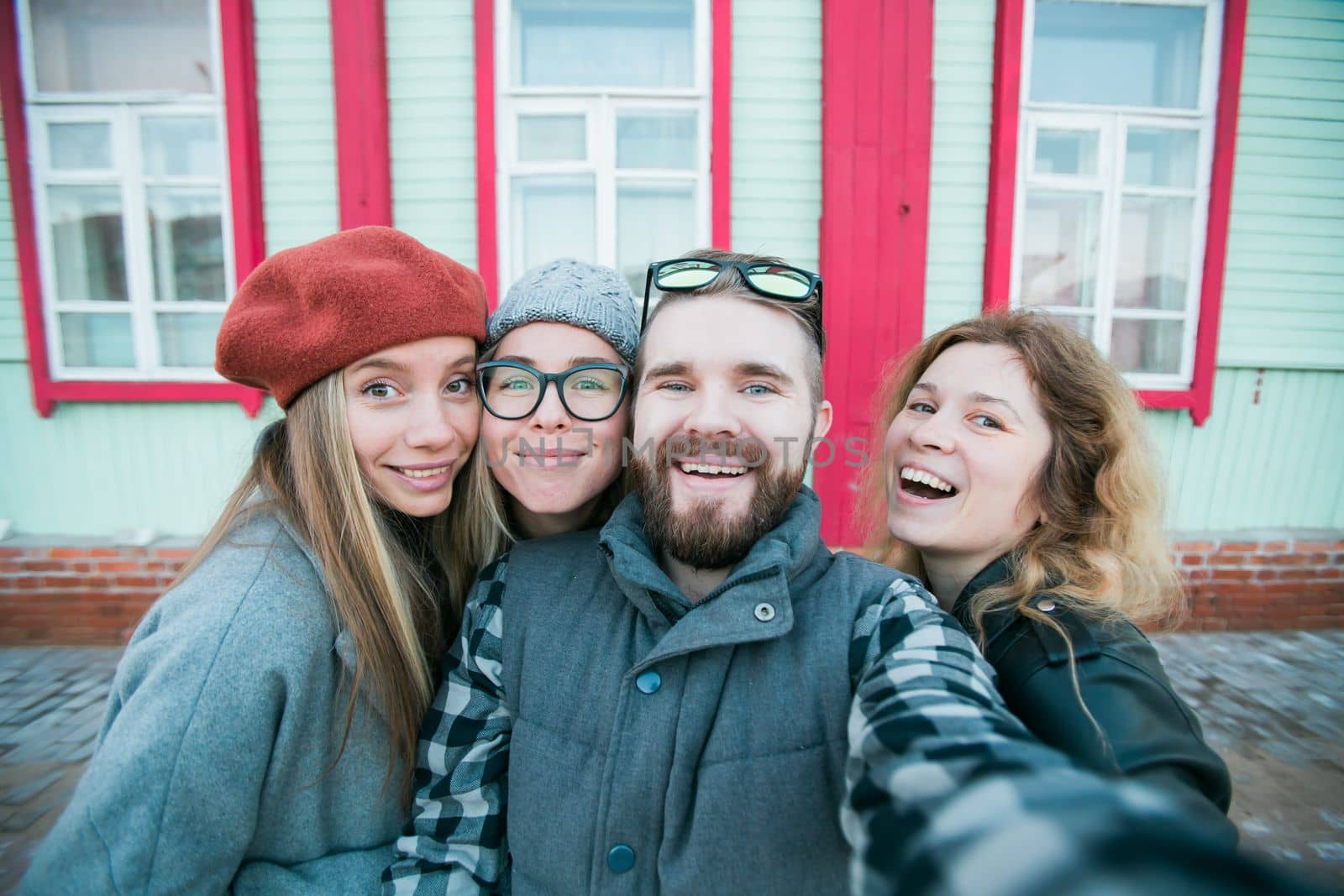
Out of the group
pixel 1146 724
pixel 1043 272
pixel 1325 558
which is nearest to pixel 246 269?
pixel 1146 724

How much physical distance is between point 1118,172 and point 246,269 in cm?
579

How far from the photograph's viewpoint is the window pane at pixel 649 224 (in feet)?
13.6

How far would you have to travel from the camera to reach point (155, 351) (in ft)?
13.4

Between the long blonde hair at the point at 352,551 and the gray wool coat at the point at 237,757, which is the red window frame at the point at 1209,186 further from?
the gray wool coat at the point at 237,757

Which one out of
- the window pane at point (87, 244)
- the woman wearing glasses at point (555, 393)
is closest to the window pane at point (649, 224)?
the woman wearing glasses at point (555, 393)

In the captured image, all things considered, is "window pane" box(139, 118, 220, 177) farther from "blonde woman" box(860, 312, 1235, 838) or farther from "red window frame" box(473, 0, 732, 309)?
"blonde woman" box(860, 312, 1235, 838)

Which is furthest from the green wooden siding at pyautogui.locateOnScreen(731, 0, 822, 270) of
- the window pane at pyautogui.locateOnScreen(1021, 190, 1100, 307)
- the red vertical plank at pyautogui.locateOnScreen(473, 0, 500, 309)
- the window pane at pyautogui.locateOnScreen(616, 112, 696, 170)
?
the window pane at pyautogui.locateOnScreen(1021, 190, 1100, 307)

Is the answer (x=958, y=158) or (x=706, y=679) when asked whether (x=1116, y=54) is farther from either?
(x=706, y=679)


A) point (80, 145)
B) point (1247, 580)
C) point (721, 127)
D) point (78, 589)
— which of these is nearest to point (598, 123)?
point (721, 127)

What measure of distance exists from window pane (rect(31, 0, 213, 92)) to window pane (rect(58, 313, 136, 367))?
146 cm

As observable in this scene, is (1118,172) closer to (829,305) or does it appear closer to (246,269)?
(829,305)

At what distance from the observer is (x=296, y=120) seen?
3.84 metres

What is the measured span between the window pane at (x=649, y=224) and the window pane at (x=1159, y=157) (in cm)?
311

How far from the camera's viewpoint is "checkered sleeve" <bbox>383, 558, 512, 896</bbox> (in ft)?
4.35
